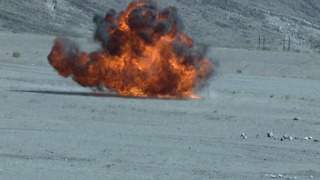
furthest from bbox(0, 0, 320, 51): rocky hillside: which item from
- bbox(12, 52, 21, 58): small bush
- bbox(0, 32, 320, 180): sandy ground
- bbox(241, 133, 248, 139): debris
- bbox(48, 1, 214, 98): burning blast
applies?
bbox(241, 133, 248, 139): debris

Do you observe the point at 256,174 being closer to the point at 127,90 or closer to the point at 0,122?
the point at 0,122

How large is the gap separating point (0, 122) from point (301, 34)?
259 ft

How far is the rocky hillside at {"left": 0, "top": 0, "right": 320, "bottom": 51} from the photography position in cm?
9425

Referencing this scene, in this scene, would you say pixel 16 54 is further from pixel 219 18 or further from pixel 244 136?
pixel 219 18

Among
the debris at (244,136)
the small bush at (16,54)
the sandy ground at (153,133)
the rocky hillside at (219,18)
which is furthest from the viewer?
the rocky hillside at (219,18)

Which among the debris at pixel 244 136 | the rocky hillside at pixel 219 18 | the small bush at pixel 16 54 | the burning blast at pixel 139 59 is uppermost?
the debris at pixel 244 136

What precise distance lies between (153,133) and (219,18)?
77.8 meters

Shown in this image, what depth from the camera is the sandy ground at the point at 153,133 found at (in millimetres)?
18828

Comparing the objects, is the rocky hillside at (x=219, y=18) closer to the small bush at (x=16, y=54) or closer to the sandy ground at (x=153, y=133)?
the small bush at (x=16, y=54)

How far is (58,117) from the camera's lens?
90.7 ft

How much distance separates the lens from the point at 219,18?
10250cm

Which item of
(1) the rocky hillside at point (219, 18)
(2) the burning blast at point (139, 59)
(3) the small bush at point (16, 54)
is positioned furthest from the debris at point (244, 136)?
(1) the rocky hillside at point (219, 18)

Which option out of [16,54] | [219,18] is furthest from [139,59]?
[219,18]

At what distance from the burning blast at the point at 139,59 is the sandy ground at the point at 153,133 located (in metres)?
0.86
